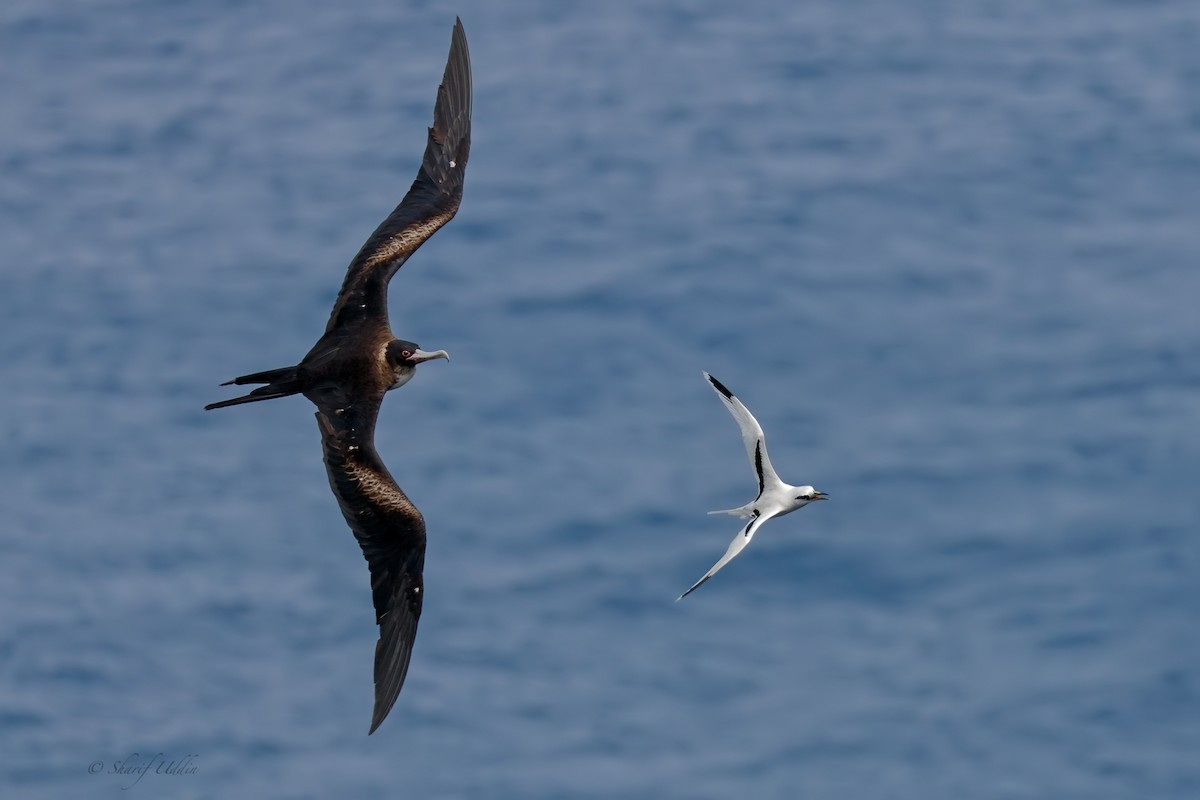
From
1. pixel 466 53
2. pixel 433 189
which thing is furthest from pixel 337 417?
pixel 466 53

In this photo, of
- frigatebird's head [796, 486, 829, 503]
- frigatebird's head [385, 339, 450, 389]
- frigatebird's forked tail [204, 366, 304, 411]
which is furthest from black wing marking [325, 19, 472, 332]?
frigatebird's head [796, 486, 829, 503]

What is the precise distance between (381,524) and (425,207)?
4.77 m

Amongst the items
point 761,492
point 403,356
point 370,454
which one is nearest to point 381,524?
point 370,454

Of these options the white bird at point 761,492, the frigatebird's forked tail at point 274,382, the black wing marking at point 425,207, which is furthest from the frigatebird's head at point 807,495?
the frigatebird's forked tail at point 274,382

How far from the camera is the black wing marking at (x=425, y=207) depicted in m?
23.3

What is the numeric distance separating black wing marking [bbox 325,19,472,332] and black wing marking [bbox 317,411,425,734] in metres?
1.90

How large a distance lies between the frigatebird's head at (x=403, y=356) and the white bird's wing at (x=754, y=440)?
3.49 meters

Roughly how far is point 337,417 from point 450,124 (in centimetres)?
520

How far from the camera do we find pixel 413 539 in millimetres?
22109

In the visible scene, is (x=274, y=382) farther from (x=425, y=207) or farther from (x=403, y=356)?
(x=425, y=207)

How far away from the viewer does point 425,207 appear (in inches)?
971

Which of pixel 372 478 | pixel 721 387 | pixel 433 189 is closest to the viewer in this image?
pixel 721 387

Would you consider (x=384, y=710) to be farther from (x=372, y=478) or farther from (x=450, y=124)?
(x=450, y=124)

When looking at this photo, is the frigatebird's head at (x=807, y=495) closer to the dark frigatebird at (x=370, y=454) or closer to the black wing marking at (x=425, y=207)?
the dark frigatebird at (x=370, y=454)
